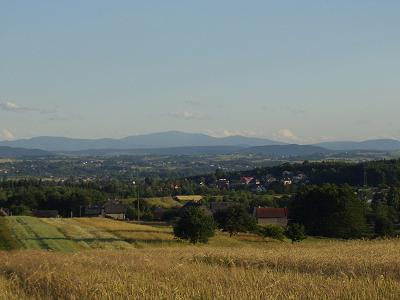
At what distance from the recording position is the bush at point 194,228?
184ft

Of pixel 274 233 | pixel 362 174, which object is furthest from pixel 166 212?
pixel 362 174

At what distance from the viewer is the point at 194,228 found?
5594cm

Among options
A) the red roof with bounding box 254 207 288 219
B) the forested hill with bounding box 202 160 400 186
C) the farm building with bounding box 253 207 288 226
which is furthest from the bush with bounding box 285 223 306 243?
the forested hill with bounding box 202 160 400 186

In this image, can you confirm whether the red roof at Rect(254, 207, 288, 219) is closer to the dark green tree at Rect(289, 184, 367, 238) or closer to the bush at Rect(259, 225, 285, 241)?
the dark green tree at Rect(289, 184, 367, 238)

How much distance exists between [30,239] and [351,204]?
4427cm

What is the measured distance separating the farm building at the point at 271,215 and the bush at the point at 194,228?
49597 mm

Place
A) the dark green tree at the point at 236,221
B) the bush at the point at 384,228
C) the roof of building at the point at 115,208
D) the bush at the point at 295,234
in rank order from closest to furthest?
1. the bush at the point at 295,234
2. the dark green tree at the point at 236,221
3. the bush at the point at 384,228
4. the roof of building at the point at 115,208

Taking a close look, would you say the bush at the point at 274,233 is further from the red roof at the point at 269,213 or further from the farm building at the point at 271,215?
the red roof at the point at 269,213

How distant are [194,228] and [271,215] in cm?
5511

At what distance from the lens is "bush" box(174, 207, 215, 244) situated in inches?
2206

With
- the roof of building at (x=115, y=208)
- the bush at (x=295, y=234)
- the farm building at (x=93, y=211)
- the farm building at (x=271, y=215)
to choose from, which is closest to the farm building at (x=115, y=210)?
the roof of building at (x=115, y=208)

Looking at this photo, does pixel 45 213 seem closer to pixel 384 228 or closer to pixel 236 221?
pixel 236 221

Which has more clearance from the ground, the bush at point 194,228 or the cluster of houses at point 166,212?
the bush at point 194,228

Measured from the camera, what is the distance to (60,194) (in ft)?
460
